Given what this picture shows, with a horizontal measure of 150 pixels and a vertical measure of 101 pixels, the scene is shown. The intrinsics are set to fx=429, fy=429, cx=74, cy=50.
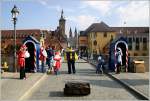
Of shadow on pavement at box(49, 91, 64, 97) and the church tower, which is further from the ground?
the church tower

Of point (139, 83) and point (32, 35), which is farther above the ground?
point (32, 35)

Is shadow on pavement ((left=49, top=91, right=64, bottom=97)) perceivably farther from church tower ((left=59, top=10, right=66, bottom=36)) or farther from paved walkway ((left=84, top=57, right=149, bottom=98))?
church tower ((left=59, top=10, right=66, bottom=36))

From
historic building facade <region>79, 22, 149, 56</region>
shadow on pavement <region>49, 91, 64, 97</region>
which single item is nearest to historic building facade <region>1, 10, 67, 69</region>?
historic building facade <region>79, 22, 149, 56</region>

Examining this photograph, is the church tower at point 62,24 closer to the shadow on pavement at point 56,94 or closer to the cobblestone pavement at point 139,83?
the cobblestone pavement at point 139,83

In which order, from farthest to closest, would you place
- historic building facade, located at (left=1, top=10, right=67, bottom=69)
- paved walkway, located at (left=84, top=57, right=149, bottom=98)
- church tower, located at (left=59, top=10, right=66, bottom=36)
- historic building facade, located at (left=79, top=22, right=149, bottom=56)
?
1. church tower, located at (left=59, top=10, right=66, bottom=36)
2. historic building facade, located at (left=79, top=22, right=149, bottom=56)
3. historic building facade, located at (left=1, top=10, right=67, bottom=69)
4. paved walkway, located at (left=84, top=57, right=149, bottom=98)

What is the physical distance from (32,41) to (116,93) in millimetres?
13098

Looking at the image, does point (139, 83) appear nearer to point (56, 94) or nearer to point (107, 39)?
point (56, 94)

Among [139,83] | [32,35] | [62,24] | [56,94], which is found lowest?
[56,94]

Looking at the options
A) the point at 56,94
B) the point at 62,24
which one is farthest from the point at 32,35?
the point at 62,24

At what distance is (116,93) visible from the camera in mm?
16062

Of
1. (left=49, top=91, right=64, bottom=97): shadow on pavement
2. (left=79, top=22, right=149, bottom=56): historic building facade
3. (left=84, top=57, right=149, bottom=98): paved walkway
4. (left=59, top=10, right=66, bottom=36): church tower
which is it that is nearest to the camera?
(left=49, top=91, right=64, bottom=97): shadow on pavement

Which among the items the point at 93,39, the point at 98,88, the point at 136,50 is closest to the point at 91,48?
the point at 93,39

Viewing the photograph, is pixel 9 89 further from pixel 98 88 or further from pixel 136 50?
pixel 136 50

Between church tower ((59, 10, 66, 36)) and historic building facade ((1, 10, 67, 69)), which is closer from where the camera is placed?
historic building facade ((1, 10, 67, 69))
